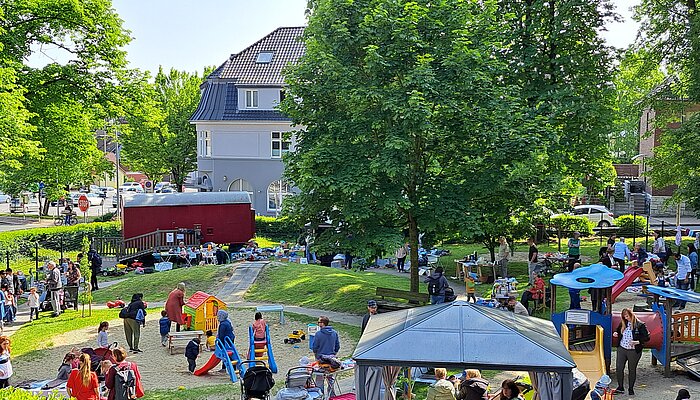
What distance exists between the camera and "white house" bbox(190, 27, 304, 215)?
4988cm

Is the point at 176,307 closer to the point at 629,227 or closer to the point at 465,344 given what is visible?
the point at 465,344

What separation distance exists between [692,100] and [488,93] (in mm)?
12539

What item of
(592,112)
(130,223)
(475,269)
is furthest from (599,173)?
(130,223)

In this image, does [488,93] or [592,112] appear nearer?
[488,93]

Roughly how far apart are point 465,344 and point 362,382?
153 centimetres

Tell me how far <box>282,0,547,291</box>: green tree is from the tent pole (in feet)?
30.2

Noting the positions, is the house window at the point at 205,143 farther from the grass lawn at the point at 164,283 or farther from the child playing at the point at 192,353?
the child playing at the point at 192,353

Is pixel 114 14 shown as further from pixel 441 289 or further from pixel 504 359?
pixel 504 359

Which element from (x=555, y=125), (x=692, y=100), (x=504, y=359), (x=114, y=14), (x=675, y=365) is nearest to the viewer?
(x=504, y=359)

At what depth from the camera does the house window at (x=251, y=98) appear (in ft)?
165

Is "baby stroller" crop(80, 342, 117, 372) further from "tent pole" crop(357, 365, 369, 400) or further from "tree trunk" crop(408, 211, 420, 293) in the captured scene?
"tree trunk" crop(408, 211, 420, 293)

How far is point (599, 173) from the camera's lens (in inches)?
1147

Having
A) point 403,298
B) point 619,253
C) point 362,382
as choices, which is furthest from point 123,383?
point 619,253

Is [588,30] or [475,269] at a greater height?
[588,30]
